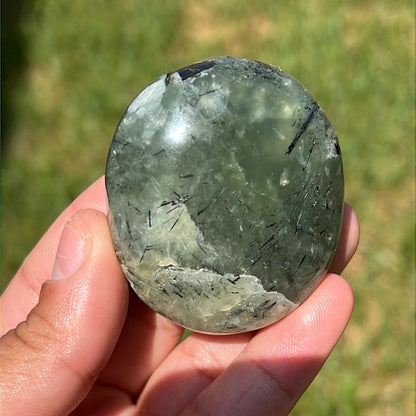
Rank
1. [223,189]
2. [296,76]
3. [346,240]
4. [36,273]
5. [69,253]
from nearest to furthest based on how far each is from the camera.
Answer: [223,189] → [69,253] → [346,240] → [36,273] → [296,76]

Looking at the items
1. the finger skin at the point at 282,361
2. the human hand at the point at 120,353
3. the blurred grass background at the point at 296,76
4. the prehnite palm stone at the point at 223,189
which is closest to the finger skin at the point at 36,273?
the human hand at the point at 120,353

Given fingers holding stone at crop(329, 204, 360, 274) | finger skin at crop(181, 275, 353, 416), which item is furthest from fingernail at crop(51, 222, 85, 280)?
fingers holding stone at crop(329, 204, 360, 274)

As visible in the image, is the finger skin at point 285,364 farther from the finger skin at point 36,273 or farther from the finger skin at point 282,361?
the finger skin at point 36,273

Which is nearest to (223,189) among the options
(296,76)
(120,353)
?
(120,353)

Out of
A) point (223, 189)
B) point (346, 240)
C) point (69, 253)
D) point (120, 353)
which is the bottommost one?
point (120, 353)

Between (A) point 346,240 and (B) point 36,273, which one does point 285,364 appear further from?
(B) point 36,273

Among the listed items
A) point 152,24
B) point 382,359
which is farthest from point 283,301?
point 152,24
